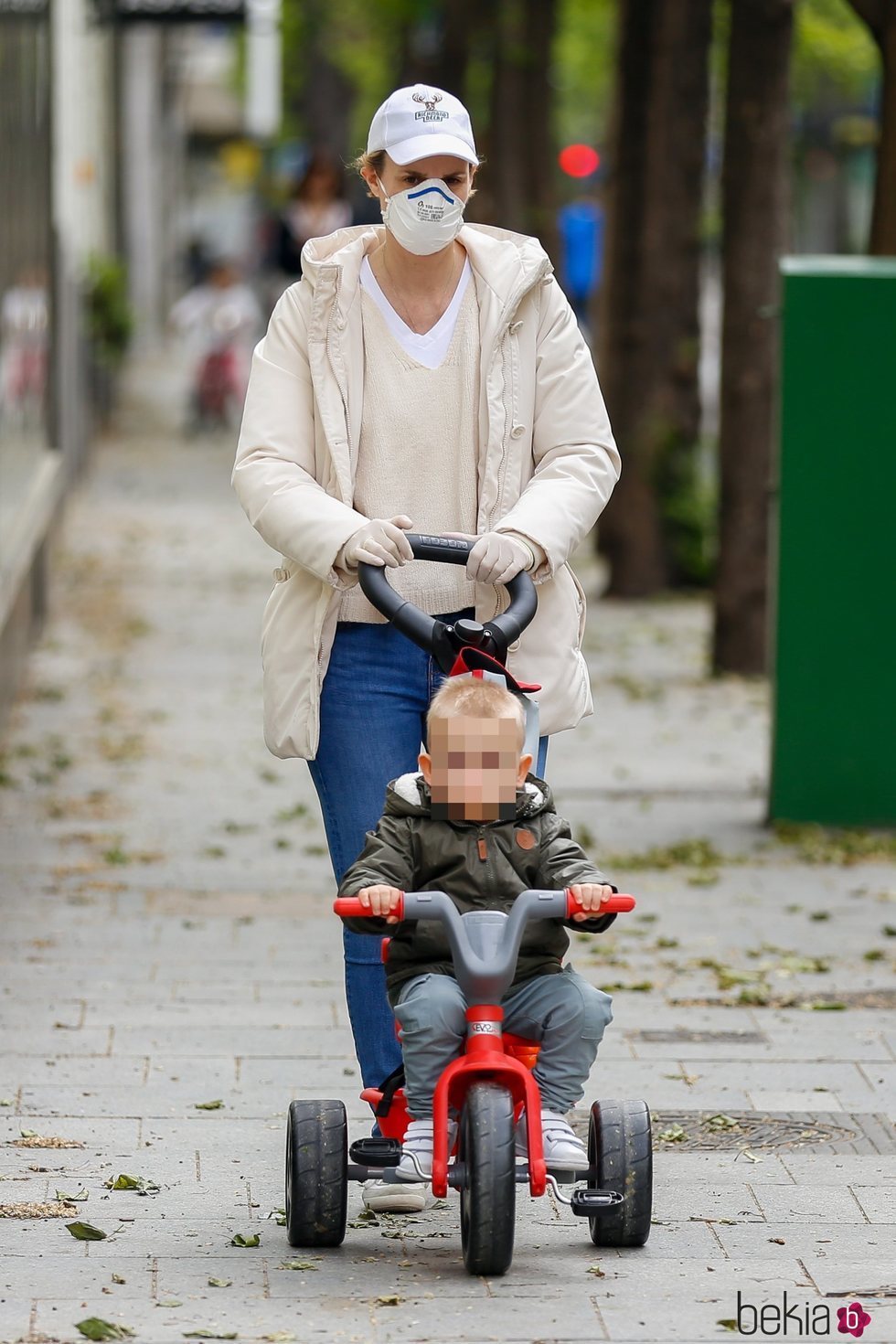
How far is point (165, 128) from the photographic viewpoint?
4531cm

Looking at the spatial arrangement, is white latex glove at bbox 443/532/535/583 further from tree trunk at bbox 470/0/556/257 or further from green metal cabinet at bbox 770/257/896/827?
tree trunk at bbox 470/0/556/257

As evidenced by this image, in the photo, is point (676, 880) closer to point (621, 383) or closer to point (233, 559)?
point (621, 383)

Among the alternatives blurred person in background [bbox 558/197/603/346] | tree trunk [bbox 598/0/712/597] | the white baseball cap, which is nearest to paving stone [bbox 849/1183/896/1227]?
the white baseball cap

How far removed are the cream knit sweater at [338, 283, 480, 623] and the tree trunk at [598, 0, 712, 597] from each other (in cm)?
1010

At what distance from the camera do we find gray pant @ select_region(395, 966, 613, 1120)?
4.13m

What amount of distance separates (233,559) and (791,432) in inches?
356

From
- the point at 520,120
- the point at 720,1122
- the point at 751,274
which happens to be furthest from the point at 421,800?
the point at 520,120

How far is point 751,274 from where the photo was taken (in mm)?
11602

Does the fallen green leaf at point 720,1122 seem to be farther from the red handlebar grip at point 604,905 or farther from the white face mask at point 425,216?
the white face mask at point 425,216

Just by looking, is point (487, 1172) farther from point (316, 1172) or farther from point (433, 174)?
point (433, 174)

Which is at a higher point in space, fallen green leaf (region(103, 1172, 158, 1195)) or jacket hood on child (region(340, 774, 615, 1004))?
jacket hood on child (region(340, 774, 615, 1004))

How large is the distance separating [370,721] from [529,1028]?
2.26 feet

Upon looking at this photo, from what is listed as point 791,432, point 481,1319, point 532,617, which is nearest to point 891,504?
point 791,432

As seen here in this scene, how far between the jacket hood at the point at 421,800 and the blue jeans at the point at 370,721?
0.30 metres
